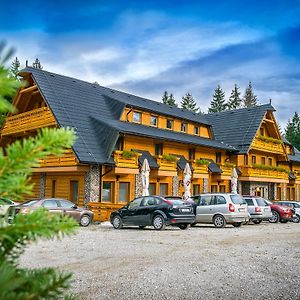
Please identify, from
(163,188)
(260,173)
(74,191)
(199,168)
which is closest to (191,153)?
(199,168)

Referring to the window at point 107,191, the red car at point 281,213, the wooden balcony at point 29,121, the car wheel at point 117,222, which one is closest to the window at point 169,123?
the window at point 107,191

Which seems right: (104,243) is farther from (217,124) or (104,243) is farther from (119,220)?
(217,124)

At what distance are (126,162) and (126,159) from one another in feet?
0.67

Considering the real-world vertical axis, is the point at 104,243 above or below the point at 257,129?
below

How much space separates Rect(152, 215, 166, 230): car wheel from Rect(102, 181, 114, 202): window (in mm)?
8605

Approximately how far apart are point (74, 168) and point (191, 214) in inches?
364

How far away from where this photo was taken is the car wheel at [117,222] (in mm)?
20878

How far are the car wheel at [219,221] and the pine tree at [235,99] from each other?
71.9m

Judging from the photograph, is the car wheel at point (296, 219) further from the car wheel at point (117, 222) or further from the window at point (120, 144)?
the car wheel at point (117, 222)

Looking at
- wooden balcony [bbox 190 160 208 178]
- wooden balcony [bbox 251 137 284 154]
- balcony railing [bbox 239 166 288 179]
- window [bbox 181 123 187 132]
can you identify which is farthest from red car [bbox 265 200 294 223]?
wooden balcony [bbox 251 137 284 154]

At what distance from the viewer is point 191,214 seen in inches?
786

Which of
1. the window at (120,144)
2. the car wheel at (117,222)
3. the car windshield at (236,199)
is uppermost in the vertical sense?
the window at (120,144)

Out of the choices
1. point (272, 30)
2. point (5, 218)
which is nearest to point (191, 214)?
point (272, 30)

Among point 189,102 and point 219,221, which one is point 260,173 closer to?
point 219,221
